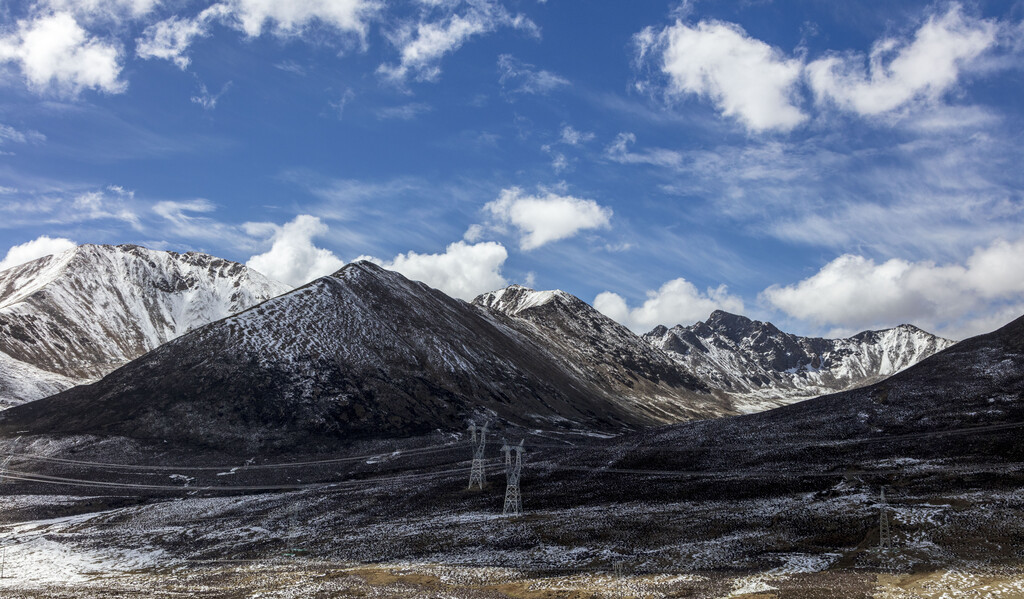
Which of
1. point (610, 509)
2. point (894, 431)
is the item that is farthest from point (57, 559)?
point (894, 431)

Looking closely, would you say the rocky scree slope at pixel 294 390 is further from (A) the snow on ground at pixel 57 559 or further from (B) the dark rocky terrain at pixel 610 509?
(A) the snow on ground at pixel 57 559

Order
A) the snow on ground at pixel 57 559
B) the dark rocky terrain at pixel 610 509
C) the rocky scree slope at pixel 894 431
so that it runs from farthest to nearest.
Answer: the rocky scree slope at pixel 894 431, the snow on ground at pixel 57 559, the dark rocky terrain at pixel 610 509

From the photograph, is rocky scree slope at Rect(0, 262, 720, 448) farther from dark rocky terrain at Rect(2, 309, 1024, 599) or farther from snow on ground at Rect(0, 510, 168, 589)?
snow on ground at Rect(0, 510, 168, 589)

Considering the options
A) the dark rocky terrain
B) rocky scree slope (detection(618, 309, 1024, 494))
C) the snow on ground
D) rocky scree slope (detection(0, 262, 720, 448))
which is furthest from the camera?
rocky scree slope (detection(0, 262, 720, 448))

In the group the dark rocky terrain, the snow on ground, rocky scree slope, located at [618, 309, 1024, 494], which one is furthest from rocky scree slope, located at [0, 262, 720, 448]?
rocky scree slope, located at [618, 309, 1024, 494]

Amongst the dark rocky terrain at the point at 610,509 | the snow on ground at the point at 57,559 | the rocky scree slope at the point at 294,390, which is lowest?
the snow on ground at the point at 57,559

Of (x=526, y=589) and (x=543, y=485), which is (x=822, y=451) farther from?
(x=526, y=589)

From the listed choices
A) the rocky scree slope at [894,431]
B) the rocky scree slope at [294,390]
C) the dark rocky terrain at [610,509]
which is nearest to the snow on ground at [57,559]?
the dark rocky terrain at [610,509]

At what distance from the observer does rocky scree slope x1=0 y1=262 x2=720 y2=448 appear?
453ft

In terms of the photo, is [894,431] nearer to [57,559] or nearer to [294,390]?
[57,559]

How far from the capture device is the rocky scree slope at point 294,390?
138m

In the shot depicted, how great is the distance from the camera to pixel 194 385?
14975 centimetres

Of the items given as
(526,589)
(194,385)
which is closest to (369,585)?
(526,589)

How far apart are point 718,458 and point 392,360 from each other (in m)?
112
